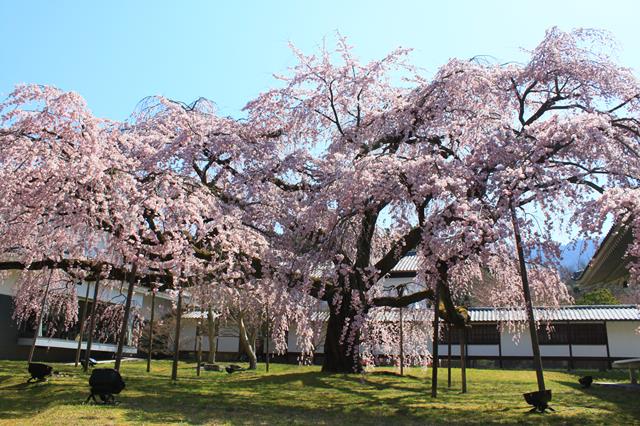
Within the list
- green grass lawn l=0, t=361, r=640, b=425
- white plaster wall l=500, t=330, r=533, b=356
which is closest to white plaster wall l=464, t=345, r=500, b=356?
white plaster wall l=500, t=330, r=533, b=356

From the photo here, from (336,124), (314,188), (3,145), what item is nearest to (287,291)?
(314,188)

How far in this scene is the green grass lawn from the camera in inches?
320

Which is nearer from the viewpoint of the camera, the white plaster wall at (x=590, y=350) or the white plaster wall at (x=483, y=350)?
the white plaster wall at (x=590, y=350)

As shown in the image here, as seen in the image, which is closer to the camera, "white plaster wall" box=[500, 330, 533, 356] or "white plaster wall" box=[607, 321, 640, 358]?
"white plaster wall" box=[607, 321, 640, 358]

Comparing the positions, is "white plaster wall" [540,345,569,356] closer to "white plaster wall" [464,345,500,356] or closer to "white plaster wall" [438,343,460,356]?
"white plaster wall" [464,345,500,356]

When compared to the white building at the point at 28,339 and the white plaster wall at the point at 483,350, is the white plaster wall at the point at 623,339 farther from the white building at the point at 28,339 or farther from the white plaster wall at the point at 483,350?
the white building at the point at 28,339

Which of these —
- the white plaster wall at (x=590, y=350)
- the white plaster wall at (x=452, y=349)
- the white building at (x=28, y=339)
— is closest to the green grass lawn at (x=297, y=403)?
the white building at (x=28, y=339)

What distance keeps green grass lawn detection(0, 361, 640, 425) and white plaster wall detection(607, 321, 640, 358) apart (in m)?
12.6

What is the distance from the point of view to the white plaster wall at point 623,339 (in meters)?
25.6

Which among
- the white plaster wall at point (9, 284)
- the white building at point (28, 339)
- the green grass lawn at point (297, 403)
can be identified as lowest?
the green grass lawn at point (297, 403)

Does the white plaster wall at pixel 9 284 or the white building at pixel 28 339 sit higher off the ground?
the white plaster wall at pixel 9 284

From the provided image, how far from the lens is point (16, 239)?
12039mm

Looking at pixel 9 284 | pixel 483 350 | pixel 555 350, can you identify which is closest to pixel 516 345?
pixel 483 350

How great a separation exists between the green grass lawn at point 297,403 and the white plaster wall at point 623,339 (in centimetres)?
1264
